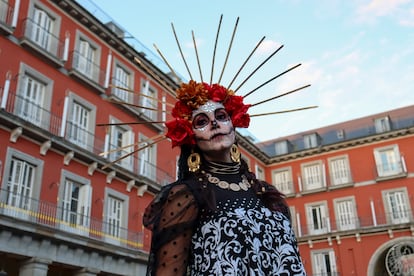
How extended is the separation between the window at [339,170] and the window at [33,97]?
66.0 feet

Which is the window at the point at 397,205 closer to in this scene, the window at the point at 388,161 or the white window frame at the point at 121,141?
the window at the point at 388,161

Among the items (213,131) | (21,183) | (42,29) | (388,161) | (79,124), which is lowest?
(213,131)

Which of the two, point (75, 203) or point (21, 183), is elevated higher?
point (21, 183)

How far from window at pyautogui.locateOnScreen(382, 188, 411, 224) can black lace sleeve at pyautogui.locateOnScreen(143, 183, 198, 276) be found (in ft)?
87.9

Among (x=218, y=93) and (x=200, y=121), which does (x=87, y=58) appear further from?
(x=200, y=121)

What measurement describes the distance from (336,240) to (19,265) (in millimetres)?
19964

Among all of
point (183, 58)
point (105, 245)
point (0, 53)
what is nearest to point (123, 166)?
point (105, 245)

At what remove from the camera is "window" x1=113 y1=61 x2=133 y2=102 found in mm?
19734

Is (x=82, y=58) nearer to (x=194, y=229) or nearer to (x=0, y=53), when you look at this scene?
(x=0, y=53)

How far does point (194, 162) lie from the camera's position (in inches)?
120

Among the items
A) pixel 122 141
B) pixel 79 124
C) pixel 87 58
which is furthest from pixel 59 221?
pixel 87 58

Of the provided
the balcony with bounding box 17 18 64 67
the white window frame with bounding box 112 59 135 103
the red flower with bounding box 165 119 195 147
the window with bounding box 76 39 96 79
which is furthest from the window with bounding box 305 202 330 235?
the red flower with bounding box 165 119 195 147

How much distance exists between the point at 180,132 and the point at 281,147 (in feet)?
104

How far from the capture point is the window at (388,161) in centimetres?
2795
